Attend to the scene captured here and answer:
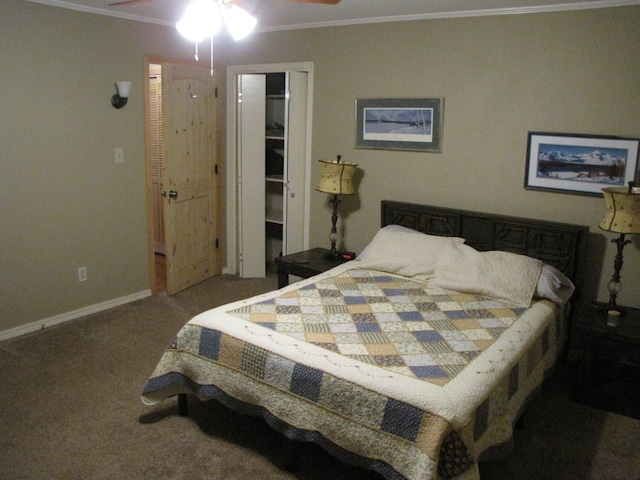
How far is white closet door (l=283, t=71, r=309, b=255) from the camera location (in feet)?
14.9

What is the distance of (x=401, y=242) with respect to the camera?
145 inches

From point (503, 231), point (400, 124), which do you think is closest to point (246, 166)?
point (400, 124)

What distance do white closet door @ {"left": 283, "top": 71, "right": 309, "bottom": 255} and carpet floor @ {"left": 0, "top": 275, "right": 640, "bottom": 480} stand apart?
1721 mm

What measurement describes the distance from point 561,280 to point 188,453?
2350 mm

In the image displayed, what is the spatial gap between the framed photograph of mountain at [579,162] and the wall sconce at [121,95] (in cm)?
293

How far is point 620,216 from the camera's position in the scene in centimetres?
295

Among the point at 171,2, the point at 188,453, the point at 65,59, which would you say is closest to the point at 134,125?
the point at 65,59

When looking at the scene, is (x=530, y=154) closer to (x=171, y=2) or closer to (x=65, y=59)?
(x=171, y=2)

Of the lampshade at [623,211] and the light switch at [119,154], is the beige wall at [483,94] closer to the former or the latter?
the lampshade at [623,211]

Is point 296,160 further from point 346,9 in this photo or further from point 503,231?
point 503,231

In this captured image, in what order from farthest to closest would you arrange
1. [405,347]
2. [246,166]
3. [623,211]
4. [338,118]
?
[246,166] < [338,118] < [623,211] < [405,347]

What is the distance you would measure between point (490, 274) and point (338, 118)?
186 cm

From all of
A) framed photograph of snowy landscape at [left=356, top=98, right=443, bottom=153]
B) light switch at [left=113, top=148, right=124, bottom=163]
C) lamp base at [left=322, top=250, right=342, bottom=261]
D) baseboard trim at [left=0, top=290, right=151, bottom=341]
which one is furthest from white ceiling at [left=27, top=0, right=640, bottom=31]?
baseboard trim at [left=0, top=290, right=151, bottom=341]

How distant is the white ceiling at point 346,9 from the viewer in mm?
3328
